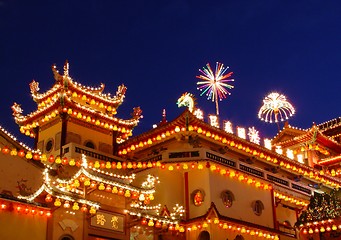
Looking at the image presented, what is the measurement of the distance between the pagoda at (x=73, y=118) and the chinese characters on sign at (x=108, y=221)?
696cm

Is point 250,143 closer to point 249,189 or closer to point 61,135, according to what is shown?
point 249,189

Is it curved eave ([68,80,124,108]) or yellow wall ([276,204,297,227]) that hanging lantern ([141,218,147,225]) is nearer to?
curved eave ([68,80,124,108])

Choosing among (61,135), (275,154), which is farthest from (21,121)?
(275,154)

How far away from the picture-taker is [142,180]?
2741cm

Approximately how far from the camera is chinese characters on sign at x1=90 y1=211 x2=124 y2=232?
20.0 metres

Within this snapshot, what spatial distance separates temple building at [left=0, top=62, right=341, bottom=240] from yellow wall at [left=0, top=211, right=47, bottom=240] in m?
0.04

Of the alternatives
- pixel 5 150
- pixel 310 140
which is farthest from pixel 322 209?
pixel 5 150

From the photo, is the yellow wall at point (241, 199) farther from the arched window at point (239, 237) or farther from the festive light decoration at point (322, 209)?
the festive light decoration at point (322, 209)

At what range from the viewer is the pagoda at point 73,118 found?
88.8 ft

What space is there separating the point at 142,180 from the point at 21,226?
10.8 metres

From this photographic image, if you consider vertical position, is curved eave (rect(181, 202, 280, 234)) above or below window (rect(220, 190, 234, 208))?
below

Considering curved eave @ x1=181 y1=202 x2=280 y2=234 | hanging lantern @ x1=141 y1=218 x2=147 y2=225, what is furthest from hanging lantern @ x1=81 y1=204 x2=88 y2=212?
curved eave @ x1=181 y1=202 x2=280 y2=234

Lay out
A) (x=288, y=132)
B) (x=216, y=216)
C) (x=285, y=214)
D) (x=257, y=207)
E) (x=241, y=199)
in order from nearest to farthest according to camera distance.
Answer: (x=216, y=216) < (x=241, y=199) < (x=257, y=207) < (x=285, y=214) < (x=288, y=132)

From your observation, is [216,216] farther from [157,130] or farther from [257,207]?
[157,130]
